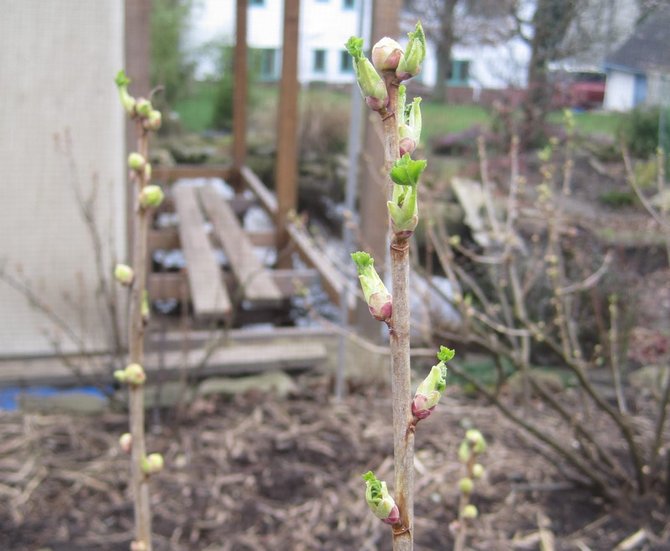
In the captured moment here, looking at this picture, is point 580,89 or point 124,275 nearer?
point 124,275

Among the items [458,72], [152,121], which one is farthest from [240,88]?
[152,121]

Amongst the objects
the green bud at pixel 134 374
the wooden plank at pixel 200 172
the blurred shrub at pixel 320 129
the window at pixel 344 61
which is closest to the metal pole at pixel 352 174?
the green bud at pixel 134 374

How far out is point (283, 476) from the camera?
2717 millimetres

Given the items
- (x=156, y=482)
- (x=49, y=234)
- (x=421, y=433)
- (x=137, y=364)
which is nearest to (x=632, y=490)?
(x=421, y=433)

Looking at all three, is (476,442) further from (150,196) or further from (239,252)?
(239,252)

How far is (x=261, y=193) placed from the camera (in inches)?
233

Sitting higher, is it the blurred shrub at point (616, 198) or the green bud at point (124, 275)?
the green bud at point (124, 275)

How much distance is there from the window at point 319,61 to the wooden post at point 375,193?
9.03ft

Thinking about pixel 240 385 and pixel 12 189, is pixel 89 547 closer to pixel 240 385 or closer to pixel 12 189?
pixel 240 385

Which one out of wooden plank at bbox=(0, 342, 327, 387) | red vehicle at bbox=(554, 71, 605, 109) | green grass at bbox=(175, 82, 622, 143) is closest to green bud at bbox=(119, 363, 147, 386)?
wooden plank at bbox=(0, 342, 327, 387)

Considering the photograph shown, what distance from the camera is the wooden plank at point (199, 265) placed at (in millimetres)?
3469

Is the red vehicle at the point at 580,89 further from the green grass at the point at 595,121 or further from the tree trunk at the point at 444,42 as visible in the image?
the tree trunk at the point at 444,42

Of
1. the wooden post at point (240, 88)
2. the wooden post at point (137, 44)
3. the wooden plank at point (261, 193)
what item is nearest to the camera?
the wooden post at point (137, 44)

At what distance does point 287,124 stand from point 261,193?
1158mm
